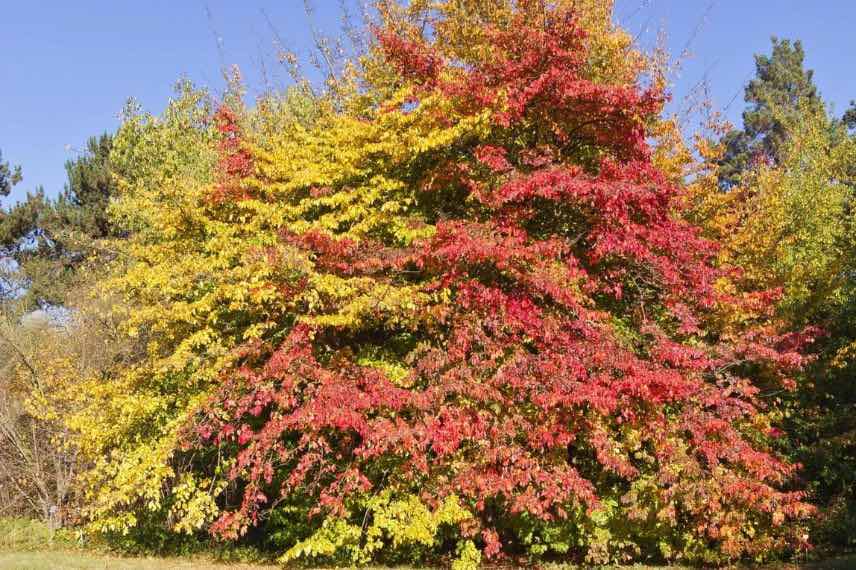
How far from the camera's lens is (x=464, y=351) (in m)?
9.52

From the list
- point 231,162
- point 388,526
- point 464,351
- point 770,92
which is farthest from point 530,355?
point 770,92

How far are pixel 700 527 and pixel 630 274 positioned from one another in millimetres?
4160

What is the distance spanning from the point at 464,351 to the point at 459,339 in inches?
14.6

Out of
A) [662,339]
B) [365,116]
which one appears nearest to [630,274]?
[662,339]

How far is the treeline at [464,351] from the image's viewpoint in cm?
939

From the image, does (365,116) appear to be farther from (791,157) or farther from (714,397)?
(791,157)

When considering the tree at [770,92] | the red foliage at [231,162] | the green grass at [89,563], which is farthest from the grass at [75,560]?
the tree at [770,92]

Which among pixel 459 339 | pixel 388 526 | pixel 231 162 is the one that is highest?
pixel 231 162

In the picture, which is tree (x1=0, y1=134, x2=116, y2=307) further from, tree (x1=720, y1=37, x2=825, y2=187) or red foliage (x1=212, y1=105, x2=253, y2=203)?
tree (x1=720, y1=37, x2=825, y2=187)

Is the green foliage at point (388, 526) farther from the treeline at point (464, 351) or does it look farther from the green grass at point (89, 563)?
the green grass at point (89, 563)

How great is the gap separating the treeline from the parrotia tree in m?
0.06

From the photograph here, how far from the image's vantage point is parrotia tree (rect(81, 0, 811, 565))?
9.34 metres

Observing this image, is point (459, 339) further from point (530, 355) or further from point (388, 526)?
point (388, 526)

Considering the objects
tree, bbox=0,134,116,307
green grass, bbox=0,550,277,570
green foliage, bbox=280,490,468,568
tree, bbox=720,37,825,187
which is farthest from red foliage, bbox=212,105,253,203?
tree, bbox=720,37,825,187
